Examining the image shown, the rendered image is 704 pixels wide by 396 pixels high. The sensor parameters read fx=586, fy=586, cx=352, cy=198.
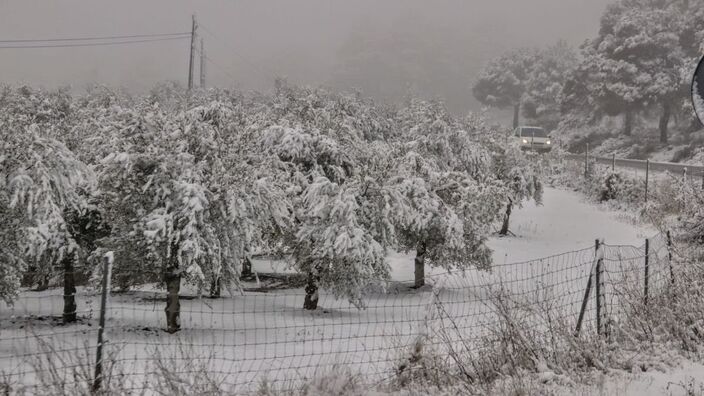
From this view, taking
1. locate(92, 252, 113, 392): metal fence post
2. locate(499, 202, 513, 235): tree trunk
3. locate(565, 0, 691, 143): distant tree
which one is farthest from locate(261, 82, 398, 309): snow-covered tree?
locate(565, 0, 691, 143): distant tree

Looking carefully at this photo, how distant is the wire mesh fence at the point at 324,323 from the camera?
543cm

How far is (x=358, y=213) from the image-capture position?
1585 centimetres

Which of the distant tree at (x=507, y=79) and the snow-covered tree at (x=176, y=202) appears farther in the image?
the distant tree at (x=507, y=79)

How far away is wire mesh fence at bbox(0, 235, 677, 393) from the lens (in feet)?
17.8

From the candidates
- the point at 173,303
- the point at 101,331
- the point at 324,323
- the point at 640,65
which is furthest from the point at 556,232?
the point at 101,331

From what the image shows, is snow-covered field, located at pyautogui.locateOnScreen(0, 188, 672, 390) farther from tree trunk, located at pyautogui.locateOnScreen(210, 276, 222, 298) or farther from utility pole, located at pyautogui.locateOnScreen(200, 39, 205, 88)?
utility pole, located at pyautogui.locateOnScreen(200, 39, 205, 88)

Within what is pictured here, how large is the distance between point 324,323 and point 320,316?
→ 166 centimetres

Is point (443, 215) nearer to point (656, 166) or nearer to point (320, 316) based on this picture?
point (320, 316)

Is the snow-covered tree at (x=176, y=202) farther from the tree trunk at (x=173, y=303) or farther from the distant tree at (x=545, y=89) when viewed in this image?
the distant tree at (x=545, y=89)

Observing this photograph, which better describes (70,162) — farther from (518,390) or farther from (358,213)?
(518,390)

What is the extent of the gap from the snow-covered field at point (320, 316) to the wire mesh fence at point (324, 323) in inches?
2.5

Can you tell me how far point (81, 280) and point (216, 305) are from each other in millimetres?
5917

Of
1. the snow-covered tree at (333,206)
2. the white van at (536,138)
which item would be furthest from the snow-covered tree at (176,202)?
the white van at (536,138)

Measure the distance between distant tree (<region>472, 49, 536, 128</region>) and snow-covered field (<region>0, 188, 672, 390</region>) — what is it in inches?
1736
